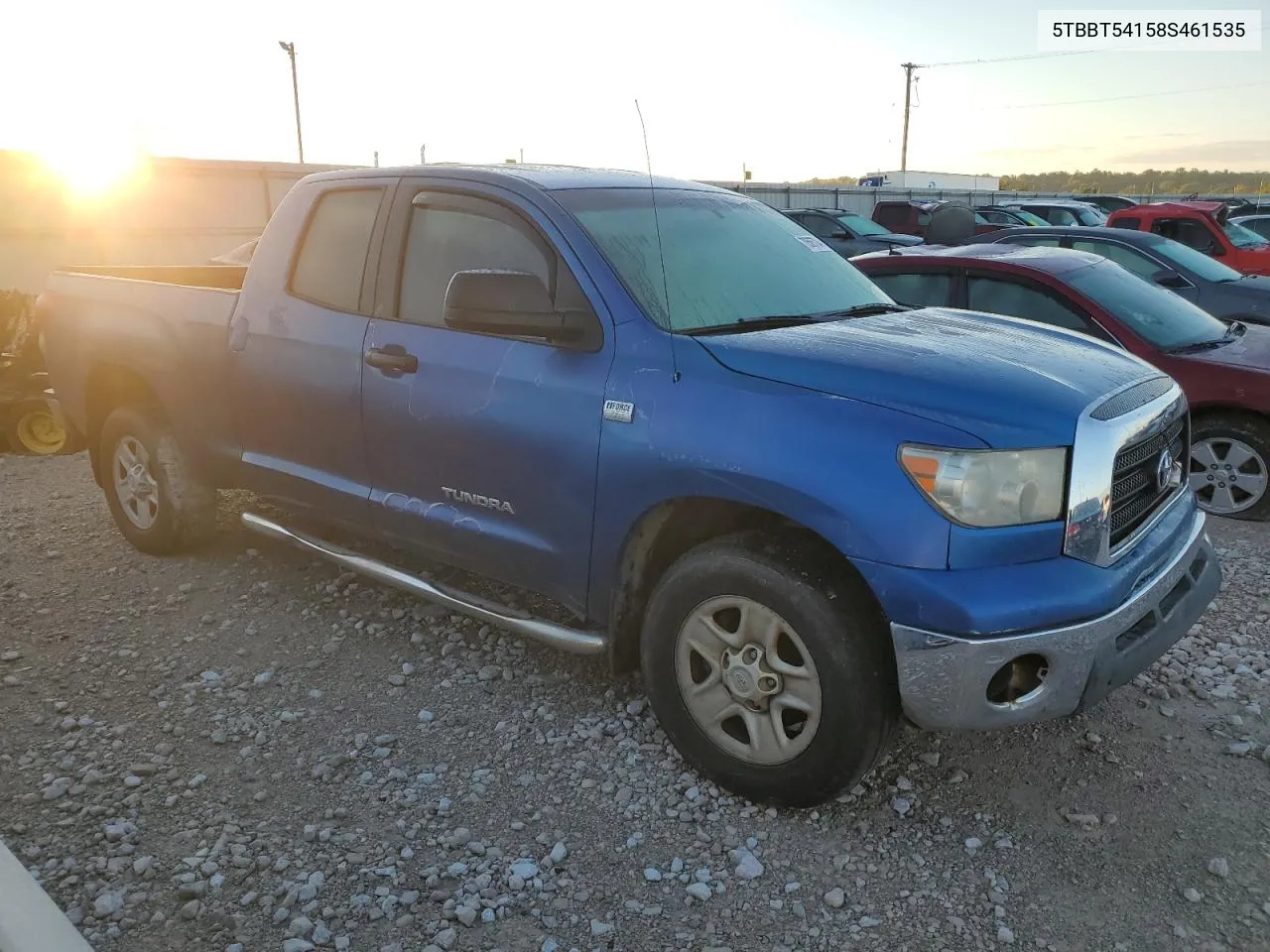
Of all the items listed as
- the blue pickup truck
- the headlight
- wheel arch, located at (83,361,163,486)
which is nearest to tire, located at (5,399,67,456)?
wheel arch, located at (83,361,163,486)

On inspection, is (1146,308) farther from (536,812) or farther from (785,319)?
(536,812)

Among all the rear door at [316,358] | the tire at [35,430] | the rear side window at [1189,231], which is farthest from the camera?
the rear side window at [1189,231]

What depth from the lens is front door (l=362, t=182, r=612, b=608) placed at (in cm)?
329

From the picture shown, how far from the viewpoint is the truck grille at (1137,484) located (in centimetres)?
290

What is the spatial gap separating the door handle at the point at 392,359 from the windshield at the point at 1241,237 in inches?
515

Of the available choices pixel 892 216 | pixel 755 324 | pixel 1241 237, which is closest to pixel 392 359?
pixel 755 324

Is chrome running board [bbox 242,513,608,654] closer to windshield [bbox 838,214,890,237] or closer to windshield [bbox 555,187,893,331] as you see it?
windshield [bbox 555,187,893,331]

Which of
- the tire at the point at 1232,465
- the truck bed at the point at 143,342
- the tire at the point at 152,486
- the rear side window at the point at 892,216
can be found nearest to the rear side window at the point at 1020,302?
the tire at the point at 1232,465

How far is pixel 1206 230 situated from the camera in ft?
42.3

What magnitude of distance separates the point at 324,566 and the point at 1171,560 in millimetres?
3925

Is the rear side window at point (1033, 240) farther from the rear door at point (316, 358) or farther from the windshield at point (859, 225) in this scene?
the windshield at point (859, 225)

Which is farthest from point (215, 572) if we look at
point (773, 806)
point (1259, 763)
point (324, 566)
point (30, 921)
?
point (1259, 763)

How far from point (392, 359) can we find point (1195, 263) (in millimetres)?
7408

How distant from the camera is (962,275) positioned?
6.68 metres
